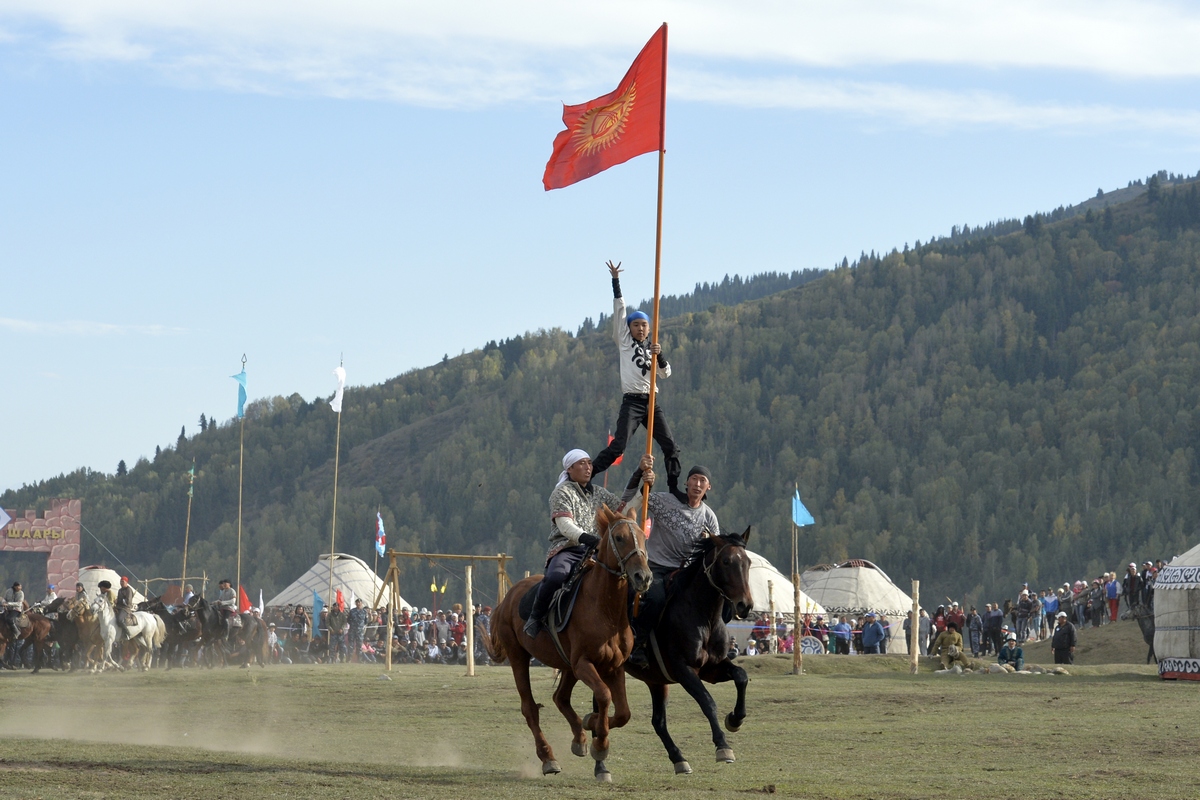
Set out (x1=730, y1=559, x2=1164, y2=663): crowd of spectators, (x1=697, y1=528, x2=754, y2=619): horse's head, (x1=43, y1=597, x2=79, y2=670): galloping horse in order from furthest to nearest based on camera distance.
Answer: (x1=730, y1=559, x2=1164, y2=663): crowd of spectators < (x1=43, y1=597, x2=79, y2=670): galloping horse < (x1=697, y1=528, x2=754, y2=619): horse's head

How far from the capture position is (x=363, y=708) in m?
21.4

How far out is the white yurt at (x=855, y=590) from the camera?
55.8 m

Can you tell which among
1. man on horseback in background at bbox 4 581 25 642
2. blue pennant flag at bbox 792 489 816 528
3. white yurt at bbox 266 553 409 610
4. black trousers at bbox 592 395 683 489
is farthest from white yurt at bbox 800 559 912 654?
black trousers at bbox 592 395 683 489

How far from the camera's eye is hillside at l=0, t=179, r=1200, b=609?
313 feet

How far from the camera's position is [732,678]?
12.5 meters

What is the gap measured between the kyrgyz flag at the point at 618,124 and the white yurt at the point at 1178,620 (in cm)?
1621

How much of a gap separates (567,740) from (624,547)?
484 cm

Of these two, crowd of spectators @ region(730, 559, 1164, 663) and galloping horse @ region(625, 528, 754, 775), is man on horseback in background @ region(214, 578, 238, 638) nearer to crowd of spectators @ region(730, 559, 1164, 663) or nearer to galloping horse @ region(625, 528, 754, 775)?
crowd of spectators @ region(730, 559, 1164, 663)

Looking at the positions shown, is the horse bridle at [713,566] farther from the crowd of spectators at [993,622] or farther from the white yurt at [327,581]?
the white yurt at [327,581]

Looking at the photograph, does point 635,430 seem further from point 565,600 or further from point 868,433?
point 868,433

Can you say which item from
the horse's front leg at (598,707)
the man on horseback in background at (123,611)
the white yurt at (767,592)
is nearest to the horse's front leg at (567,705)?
the horse's front leg at (598,707)

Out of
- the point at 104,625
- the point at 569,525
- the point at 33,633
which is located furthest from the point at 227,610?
the point at 569,525

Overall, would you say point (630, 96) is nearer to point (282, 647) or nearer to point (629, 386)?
point (629, 386)

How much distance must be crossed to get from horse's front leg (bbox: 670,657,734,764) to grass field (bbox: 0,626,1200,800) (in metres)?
0.25
